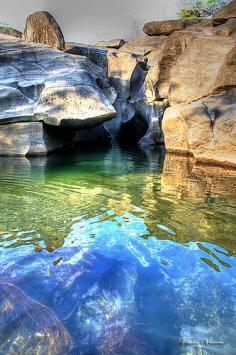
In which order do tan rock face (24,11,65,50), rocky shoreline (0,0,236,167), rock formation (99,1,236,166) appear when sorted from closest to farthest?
rock formation (99,1,236,166)
rocky shoreline (0,0,236,167)
tan rock face (24,11,65,50)

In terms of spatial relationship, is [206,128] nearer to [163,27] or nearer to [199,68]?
[199,68]

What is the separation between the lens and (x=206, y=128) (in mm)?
12156

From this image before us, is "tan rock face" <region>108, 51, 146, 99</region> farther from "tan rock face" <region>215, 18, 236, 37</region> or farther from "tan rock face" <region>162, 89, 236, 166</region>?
"tan rock face" <region>162, 89, 236, 166</region>

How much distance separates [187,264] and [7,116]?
10.4 m

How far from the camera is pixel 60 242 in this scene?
4379 millimetres

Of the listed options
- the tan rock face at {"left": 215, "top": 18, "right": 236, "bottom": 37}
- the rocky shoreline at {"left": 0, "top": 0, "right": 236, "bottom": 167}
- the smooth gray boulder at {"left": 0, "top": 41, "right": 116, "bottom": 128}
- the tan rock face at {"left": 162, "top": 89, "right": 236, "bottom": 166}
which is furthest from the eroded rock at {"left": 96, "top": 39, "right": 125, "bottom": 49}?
the tan rock face at {"left": 162, "top": 89, "right": 236, "bottom": 166}

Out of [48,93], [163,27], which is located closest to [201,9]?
[163,27]

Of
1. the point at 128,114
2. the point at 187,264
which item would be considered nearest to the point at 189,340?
the point at 187,264

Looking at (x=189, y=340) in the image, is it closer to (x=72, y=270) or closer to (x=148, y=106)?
(x=72, y=270)

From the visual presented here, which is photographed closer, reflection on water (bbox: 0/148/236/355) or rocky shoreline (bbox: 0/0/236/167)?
reflection on water (bbox: 0/148/236/355)

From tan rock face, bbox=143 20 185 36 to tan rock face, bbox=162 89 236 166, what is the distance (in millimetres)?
10615

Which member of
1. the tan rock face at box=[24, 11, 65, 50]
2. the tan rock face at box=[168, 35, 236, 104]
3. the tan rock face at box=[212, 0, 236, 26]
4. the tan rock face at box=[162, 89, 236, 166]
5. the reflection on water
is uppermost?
the tan rock face at box=[212, 0, 236, 26]

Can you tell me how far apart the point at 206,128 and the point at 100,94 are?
415 cm

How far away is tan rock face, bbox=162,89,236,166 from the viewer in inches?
447
